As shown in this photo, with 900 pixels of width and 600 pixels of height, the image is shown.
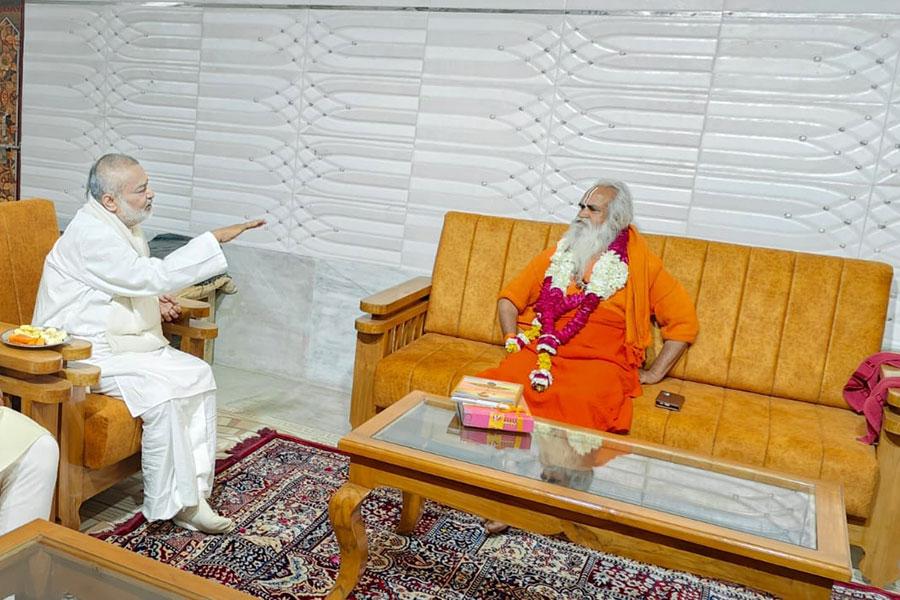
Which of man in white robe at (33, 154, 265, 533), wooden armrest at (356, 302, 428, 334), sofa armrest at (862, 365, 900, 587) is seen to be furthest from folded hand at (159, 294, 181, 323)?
sofa armrest at (862, 365, 900, 587)

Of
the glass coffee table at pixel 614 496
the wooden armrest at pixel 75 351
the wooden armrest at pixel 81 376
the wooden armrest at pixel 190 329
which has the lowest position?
the glass coffee table at pixel 614 496

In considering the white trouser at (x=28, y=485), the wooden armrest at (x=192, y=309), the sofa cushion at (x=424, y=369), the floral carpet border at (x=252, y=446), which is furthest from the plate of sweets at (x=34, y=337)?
the sofa cushion at (x=424, y=369)

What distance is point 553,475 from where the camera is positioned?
2.19 m

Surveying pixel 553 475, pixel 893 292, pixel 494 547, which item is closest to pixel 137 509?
pixel 494 547

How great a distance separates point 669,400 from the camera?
3088 millimetres

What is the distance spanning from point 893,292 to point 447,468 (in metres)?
2.38

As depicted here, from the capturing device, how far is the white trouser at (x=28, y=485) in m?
2.19

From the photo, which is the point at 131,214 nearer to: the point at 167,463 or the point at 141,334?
the point at 141,334

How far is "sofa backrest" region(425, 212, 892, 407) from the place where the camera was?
3.24 metres

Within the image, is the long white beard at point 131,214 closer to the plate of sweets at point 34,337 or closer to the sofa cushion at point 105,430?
the plate of sweets at point 34,337

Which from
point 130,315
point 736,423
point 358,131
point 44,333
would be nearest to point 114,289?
point 130,315

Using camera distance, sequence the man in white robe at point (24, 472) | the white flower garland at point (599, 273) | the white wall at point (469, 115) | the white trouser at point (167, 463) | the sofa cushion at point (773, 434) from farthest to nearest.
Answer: the white wall at point (469, 115) < the white flower garland at point (599, 273) < the sofa cushion at point (773, 434) < the white trouser at point (167, 463) < the man in white robe at point (24, 472)

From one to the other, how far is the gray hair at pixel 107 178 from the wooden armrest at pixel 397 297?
41.5 inches

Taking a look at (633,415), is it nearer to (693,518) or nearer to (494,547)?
(494,547)
